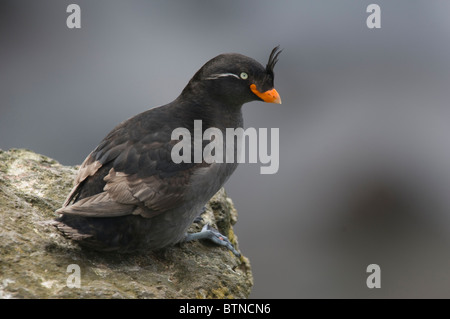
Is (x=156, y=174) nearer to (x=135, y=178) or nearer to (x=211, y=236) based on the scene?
(x=135, y=178)

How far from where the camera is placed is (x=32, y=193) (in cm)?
555

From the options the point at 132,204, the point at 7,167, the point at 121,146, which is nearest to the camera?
the point at 132,204

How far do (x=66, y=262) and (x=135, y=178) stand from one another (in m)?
0.92

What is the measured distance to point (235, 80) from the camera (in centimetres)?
555

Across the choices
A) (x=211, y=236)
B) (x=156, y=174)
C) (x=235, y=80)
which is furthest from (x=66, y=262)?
(x=235, y=80)

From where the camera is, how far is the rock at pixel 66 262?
13.7ft

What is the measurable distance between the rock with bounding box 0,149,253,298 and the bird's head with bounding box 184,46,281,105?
1.48 metres

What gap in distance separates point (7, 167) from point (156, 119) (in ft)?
6.26

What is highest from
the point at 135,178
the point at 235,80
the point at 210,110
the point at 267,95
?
the point at 235,80

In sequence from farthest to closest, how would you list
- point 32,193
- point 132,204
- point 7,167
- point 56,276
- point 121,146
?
point 7,167, point 32,193, point 121,146, point 132,204, point 56,276

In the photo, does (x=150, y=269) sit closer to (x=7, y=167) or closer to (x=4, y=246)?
(x=4, y=246)

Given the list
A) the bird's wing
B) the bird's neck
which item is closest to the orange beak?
the bird's neck

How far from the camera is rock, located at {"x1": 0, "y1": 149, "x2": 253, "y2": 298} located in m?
4.17

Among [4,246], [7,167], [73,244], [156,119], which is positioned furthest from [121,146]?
[7,167]
